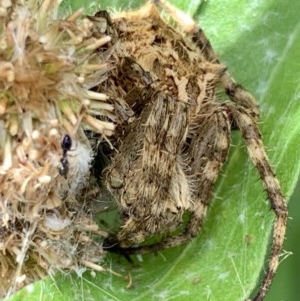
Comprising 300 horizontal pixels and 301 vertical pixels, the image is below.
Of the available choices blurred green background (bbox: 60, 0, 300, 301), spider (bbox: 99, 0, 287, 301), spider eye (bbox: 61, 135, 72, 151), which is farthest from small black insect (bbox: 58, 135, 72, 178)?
blurred green background (bbox: 60, 0, 300, 301)

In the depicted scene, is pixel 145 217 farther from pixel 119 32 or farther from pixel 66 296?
pixel 119 32

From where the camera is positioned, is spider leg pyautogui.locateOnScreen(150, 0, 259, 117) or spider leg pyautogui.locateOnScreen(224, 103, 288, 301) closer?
spider leg pyautogui.locateOnScreen(224, 103, 288, 301)

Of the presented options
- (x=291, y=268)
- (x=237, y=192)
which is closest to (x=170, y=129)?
(x=237, y=192)

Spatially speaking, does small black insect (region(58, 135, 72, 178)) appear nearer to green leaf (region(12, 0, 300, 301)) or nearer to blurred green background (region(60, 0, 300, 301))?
green leaf (region(12, 0, 300, 301))

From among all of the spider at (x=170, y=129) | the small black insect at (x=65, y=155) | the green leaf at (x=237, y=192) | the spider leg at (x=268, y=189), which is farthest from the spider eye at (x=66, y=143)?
the spider leg at (x=268, y=189)

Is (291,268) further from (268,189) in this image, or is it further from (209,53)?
(209,53)

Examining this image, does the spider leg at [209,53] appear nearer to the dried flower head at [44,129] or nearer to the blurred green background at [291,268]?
the dried flower head at [44,129]

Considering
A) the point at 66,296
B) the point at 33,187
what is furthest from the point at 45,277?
the point at 33,187
